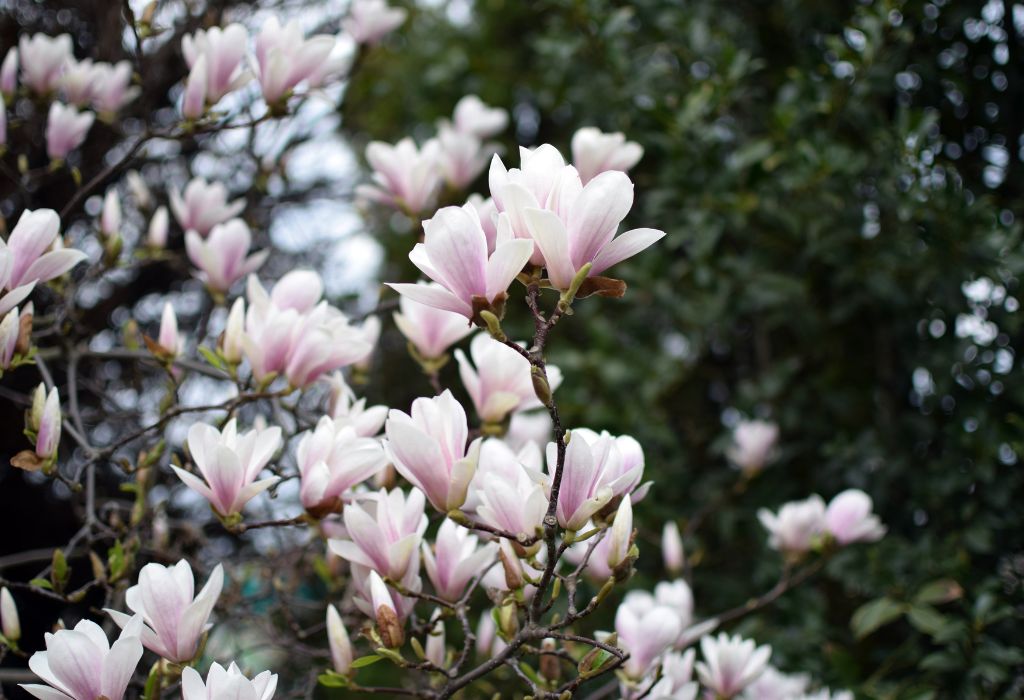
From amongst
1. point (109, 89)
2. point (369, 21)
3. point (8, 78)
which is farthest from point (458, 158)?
point (8, 78)

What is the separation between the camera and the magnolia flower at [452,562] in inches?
34.0

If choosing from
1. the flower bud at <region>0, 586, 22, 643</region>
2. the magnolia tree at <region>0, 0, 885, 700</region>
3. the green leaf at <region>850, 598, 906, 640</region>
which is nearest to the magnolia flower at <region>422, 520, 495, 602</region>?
the magnolia tree at <region>0, 0, 885, 700</region>

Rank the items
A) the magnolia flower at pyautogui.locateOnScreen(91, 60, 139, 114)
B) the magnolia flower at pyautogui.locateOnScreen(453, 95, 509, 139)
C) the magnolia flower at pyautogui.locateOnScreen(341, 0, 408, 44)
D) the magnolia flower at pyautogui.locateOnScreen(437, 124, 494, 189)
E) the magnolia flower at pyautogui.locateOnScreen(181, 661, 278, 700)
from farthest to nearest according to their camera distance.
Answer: the magnolia flower at pyautogui.locateOnScreen(453, 95, 509, 139), the magnolia flower at pyautogui.locateOnScreen(341, 0, 408, 44), the magnolia flower at pyautogui.locateOnScreen(437, 124, 494, 189), the magnolia flower at pyautogui.locateOnScreen(91, 60, 139, 114), the magnolia flower at pyautogui.locateOnScreen(181, 661, 278, 700)

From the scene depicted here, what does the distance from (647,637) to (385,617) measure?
0.33 m

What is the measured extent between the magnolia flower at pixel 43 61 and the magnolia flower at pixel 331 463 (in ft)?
3.07

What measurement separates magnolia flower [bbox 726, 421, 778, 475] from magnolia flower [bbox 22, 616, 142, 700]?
1419 mm

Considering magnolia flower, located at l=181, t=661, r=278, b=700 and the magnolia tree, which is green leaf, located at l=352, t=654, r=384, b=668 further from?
magnolia flower, located at l=181, t=661, r=278, b=700

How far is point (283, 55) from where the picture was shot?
1193 millimetres

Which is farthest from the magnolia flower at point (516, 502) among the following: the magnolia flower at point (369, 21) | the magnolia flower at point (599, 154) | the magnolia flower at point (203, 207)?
the magnolia flower at point (369, 21)

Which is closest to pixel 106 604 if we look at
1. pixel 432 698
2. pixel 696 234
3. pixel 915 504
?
pixel 432 698

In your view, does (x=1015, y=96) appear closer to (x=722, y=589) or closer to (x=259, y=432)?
(x=722, y=589)

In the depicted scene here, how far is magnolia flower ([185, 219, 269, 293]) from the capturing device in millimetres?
1257

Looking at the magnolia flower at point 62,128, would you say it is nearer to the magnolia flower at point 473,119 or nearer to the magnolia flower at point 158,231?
the magnolia flower at point 158,231

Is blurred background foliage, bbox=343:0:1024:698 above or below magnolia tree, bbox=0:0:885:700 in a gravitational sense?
below
